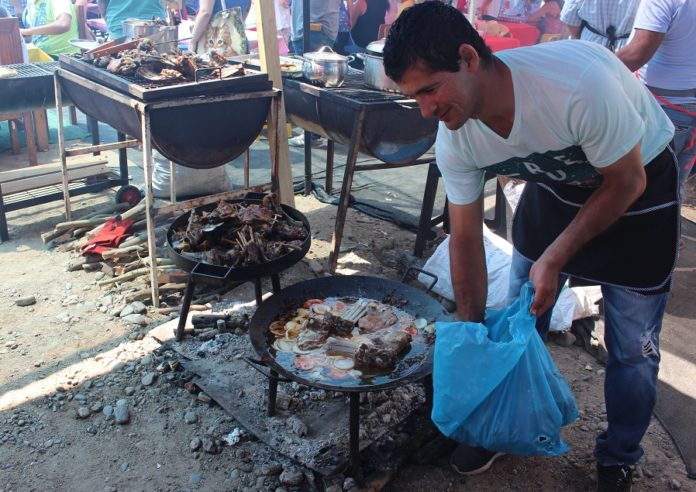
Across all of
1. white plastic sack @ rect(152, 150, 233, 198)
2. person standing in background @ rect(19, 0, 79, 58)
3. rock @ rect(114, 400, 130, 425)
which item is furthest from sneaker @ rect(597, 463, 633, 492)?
person standing in background @ rect(19, 0, 79, 58)

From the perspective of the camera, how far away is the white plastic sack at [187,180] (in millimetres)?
5820

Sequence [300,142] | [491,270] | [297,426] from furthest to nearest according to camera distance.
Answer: [300,142]
[491,270]
[297,426]

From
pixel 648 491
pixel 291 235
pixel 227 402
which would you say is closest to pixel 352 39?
pixel 291 235

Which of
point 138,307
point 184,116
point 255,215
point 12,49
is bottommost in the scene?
point 138,307

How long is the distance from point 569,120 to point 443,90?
47 cm

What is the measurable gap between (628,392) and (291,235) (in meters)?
2.13

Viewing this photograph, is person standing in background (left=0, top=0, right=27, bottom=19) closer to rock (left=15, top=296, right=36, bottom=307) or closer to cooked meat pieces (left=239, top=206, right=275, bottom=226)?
rock (left=15, top=296, right=36, bottom=307)

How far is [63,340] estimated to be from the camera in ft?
13.0

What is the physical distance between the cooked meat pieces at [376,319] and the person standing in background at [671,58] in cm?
227

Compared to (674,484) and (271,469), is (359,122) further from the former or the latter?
(674,484)

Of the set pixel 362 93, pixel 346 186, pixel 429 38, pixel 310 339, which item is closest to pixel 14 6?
pixel 362 93

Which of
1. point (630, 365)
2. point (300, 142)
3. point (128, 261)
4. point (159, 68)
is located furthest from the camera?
point (300, 142)

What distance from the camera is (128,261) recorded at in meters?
4.89

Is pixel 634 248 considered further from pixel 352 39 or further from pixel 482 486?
pixel 352 39
